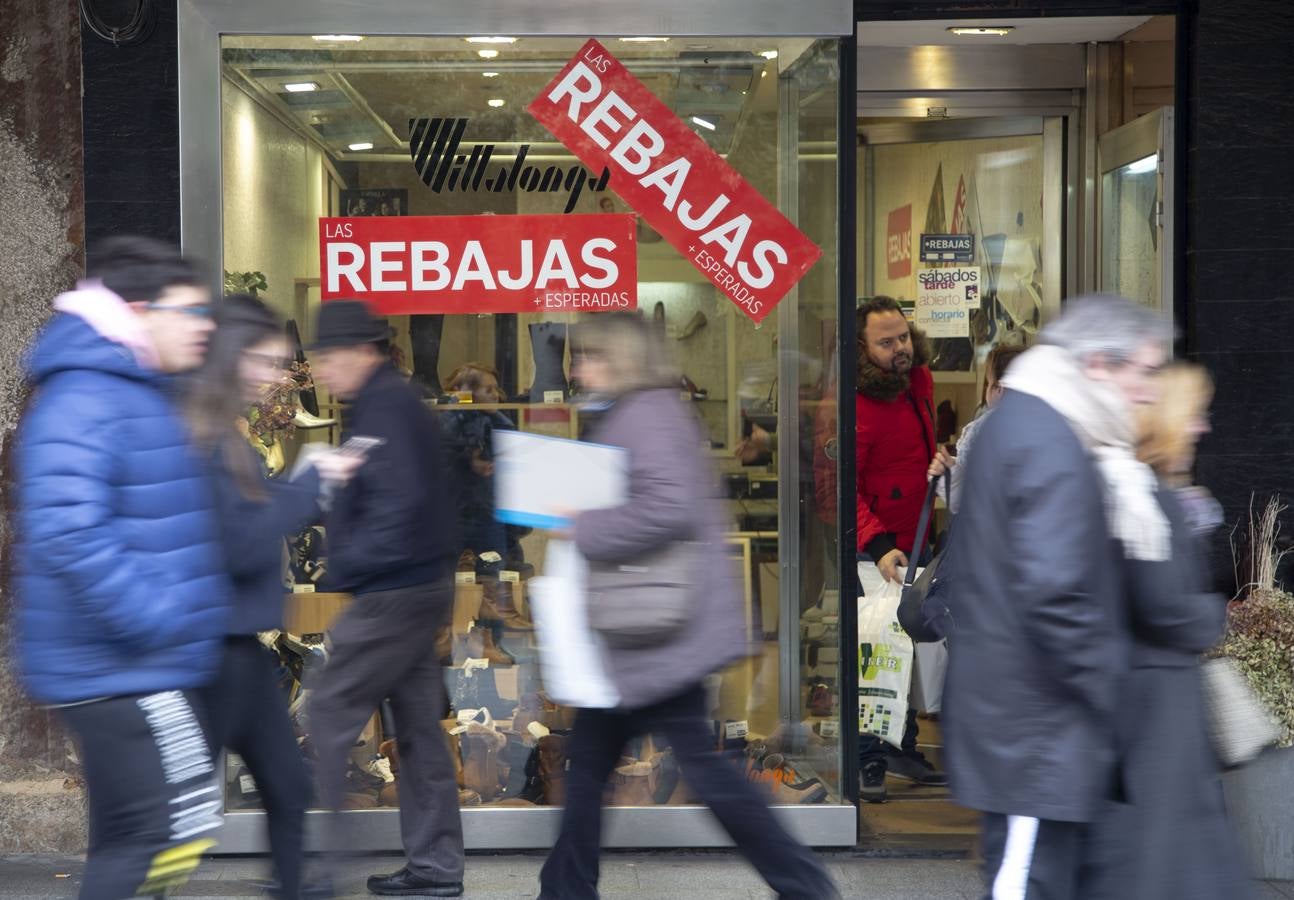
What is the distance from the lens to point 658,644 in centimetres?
400

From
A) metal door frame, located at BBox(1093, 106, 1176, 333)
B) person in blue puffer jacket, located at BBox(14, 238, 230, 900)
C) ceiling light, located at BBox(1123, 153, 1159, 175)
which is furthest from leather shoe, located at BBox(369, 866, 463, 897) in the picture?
ceiling light, located at BBox(1123, 153, 1159, 175)

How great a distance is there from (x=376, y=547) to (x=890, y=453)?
9.02ft

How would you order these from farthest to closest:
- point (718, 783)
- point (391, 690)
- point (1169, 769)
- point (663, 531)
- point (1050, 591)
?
1. point (391, 690)
2. point (718, 783)
3. point (663, 531)
4. point (1169, 769)
5. point (1050, 591)

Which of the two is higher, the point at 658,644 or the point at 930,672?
the point at 658,644

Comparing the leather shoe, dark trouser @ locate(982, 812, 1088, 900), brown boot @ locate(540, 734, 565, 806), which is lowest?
the leather shoe

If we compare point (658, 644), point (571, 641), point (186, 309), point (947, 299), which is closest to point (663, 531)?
point (658, 644)

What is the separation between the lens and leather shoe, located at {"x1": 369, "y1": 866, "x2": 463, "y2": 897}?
5043 mm

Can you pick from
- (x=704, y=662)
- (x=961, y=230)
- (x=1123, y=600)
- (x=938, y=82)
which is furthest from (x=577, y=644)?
(x=961, y=230)

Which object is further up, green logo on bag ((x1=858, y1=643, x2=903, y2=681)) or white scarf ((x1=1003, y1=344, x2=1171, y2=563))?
white scarf ((x1=1003, y1=344, x2=1171, y2=563))

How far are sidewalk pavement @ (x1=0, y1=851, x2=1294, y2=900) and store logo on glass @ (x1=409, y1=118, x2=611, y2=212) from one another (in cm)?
237

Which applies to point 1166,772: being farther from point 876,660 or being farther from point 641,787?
point 876,660

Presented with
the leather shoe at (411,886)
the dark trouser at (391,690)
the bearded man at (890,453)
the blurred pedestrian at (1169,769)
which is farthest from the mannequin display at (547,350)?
the blurred pedestrian at (1169,769)

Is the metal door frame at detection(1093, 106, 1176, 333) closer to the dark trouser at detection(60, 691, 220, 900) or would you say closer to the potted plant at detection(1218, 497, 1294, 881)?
the potted plant at detection(1218, 497, 1294, 881)

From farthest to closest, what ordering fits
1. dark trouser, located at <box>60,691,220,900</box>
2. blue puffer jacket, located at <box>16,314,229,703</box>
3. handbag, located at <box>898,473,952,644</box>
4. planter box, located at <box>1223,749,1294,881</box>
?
handbag, located at <box>898,473,952,644</box>, planter box, located at <box>1223,749,1294,881</box>, dark trouser, located at <box>60,691,220,900</box>, blue puffer jacket, located at <box>16,314,229,703</box>
